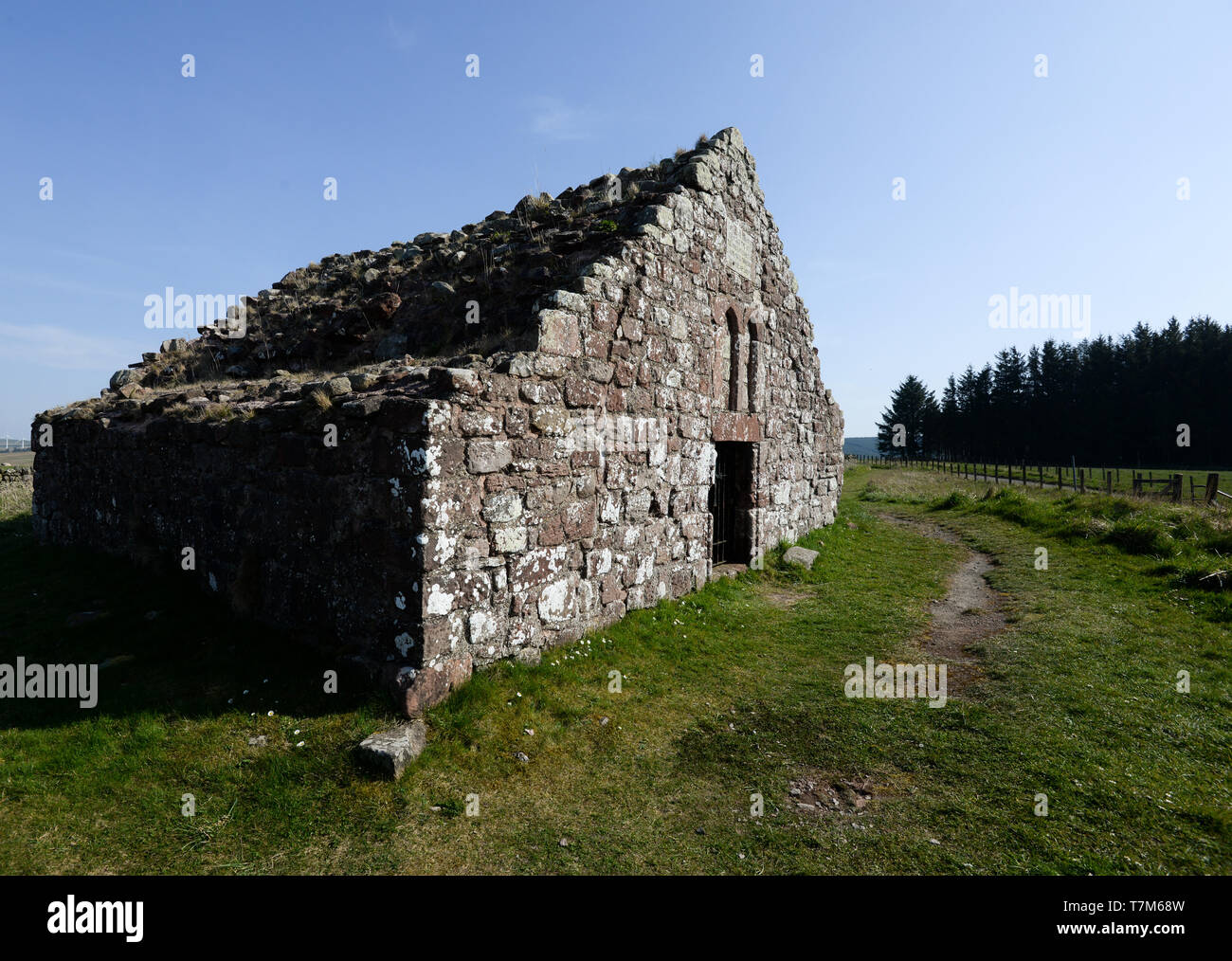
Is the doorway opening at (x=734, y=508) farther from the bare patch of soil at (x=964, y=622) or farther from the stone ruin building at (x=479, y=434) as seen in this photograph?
the bare patch of soil at (x=964, y=622)

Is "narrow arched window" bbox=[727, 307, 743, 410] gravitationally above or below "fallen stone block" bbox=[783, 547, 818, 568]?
above

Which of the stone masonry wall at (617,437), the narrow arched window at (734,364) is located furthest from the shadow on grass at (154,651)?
the narrow arched window at (734,364)

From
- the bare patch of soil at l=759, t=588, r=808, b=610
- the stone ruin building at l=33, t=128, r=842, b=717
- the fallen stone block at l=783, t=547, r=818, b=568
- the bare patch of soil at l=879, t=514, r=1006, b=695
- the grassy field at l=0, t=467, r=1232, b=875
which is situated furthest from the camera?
the fallen stone block at l=783, t=547, r=818, b=568

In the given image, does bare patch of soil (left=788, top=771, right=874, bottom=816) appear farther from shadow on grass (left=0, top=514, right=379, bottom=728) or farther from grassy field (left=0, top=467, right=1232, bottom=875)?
shadow on grass (left=0, top=514, right=379, bottom=728)

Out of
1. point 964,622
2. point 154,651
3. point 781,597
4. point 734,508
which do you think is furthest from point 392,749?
point 964,622

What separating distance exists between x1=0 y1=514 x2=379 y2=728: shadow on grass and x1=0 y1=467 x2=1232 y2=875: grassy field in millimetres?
30

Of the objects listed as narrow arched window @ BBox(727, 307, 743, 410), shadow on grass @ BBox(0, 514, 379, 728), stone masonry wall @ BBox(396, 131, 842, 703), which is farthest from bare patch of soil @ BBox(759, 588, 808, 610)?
shadow on grass @ BBox(0, 514, 379, 728)

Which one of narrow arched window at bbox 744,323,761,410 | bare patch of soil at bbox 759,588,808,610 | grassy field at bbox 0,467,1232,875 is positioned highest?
narrow arched window at bbox 744,323,761,410

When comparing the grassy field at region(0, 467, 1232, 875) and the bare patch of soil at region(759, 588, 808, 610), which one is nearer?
the grassy field at region(0, 467, 1232, 875)

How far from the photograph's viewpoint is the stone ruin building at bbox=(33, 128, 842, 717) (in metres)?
5.47

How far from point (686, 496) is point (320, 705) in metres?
5.38

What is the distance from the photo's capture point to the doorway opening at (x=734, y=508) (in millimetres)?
10891

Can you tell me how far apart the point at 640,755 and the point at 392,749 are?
2013mm
